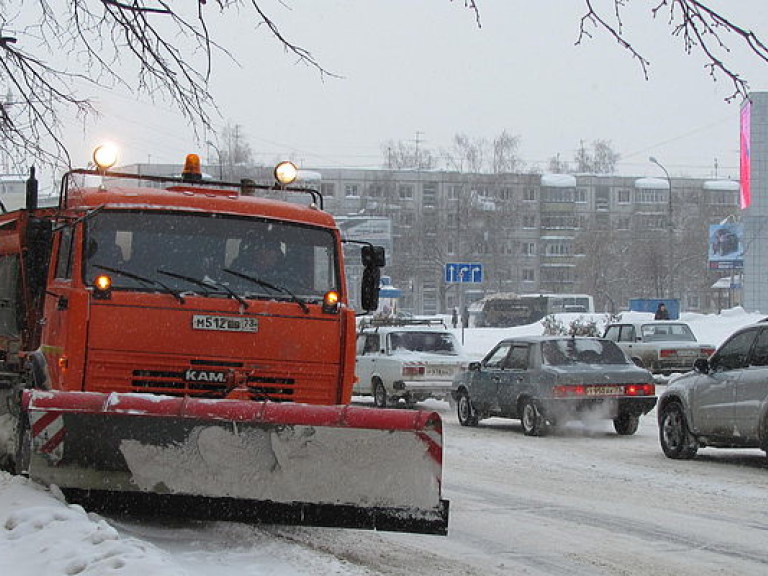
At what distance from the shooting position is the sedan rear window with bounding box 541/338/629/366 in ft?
57.7

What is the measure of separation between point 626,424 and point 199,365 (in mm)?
10425

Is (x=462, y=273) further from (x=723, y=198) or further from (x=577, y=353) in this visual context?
(x=723, y=198)

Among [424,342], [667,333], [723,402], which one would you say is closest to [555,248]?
[667,333]

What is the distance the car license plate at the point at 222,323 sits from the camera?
336 inches

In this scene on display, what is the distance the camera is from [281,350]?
28.6ft

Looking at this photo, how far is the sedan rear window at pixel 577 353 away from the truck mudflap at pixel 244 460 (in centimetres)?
1015

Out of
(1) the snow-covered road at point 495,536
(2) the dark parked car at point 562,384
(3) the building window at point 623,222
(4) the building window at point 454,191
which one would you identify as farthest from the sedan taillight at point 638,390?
(3) the building window at point 623,222

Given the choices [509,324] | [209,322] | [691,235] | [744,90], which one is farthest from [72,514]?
[691,235]

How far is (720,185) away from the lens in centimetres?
12056

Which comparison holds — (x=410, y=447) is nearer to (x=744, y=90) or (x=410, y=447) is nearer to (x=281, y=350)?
(x=281, y=350)

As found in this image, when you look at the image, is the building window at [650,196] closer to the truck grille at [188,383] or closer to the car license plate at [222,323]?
the car license plate at [222,323]

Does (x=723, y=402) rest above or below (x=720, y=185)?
below

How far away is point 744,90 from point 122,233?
4591mm

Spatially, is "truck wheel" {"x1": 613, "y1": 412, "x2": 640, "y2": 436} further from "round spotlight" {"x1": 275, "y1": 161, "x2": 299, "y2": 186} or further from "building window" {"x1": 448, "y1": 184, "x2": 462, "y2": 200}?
"building window" {"x1": 448, "y1": 184, "x2": 462, "y2": 200}
